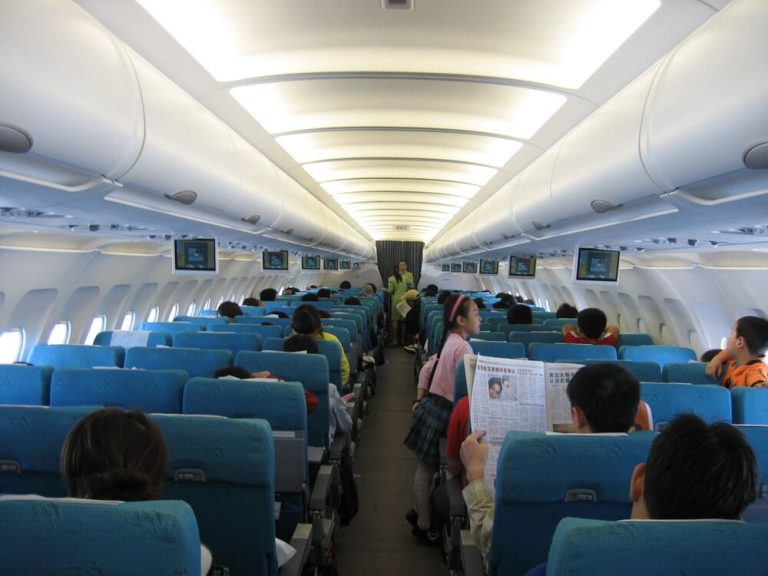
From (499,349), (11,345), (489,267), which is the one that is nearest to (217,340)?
(11,345)

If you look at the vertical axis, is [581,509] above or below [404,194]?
below

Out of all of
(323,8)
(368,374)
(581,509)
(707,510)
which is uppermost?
(323,8)

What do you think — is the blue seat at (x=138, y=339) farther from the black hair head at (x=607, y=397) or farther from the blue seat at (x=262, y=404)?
the black hair head at (x=607, y=397)

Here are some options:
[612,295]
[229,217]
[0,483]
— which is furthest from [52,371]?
[612,295]

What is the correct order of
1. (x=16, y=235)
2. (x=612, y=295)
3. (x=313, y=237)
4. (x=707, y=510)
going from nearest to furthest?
1. (x=707, y=510)
2. (x=16, y=235)
3. (x=313, y=237)
4. (x=612, y=295)

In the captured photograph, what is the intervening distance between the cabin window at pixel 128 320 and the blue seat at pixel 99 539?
394 inches

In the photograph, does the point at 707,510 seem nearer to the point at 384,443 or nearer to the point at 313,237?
the point at 384,443

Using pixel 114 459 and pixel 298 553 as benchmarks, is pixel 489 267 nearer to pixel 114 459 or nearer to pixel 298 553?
pixel 298 553

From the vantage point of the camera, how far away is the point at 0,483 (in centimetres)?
257

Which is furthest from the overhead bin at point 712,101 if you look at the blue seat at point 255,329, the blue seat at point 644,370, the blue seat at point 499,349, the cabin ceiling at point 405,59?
the blue seat at point 255,329

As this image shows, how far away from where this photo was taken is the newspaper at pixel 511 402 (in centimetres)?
280

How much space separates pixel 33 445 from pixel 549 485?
92.2 inches

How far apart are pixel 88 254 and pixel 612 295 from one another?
10.8 m

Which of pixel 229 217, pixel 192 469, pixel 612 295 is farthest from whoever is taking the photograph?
pixel 612 295
